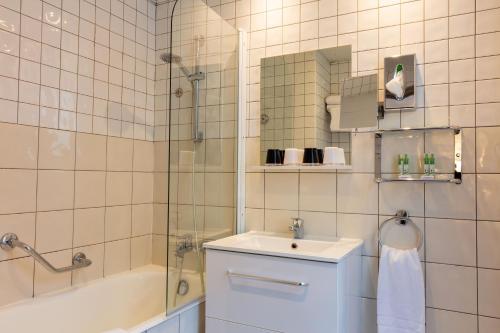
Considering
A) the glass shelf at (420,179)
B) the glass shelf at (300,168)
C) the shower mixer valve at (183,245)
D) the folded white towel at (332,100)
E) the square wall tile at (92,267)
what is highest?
the folded white towel at (332,100)

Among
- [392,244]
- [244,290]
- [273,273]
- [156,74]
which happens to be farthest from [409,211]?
[156,74]

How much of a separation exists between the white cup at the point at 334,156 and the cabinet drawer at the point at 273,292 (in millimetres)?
568

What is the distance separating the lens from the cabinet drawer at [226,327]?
1529mm

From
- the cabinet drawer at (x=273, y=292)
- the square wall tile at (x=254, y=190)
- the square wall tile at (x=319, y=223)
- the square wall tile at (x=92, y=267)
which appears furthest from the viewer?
the square wall tile at (x=254, y=190)

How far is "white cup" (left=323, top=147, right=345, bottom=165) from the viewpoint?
178 centimetres

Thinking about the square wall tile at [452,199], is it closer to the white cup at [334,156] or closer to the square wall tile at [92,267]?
the white cup at [334,156]

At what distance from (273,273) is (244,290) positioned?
0.54 feet

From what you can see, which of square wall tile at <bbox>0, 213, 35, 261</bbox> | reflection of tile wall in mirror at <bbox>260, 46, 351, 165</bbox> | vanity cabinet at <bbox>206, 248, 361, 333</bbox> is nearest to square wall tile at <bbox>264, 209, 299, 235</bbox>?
reflection of tile wall in mirror at <bbox>260, 46, 351, 165</bbox>

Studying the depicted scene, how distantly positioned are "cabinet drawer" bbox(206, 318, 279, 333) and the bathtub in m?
0.15

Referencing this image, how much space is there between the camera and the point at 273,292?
1490 millimetres

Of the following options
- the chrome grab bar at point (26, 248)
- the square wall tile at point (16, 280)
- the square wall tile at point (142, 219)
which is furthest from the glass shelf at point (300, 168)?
the square wall tile at point (16, 280)

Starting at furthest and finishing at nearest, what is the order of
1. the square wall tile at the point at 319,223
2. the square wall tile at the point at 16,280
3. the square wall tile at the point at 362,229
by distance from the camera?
1. the square wall tile at the point at 319,223
2. the square wall tile at the point at 362,229
3. the square wall tile at the point at 16,280

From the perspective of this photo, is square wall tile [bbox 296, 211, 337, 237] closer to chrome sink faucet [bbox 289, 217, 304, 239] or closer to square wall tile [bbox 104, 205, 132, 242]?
chrome sink faucet [bbox 289, 217, 304, 239]

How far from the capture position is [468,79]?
5.16ft
